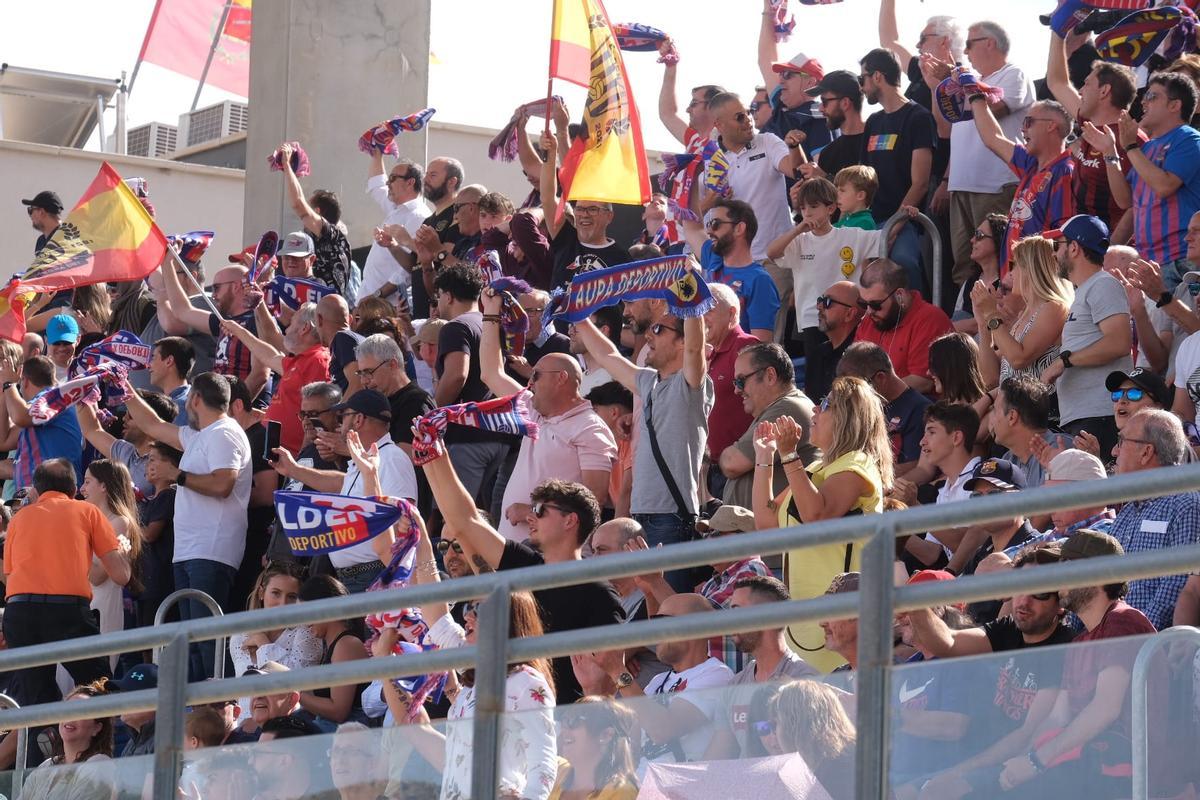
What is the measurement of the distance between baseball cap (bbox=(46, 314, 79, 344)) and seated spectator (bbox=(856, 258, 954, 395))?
632 centimetres

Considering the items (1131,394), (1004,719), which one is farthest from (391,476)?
(1004,719)

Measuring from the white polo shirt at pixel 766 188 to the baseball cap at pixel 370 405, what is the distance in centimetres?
303

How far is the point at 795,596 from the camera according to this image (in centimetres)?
689

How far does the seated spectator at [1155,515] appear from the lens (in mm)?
6398

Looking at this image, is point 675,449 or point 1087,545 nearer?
point 1087,545

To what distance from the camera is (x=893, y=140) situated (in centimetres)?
1173

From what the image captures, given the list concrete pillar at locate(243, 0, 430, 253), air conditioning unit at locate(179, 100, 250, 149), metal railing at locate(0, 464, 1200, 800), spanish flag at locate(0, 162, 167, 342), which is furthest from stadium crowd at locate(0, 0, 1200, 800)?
air conditioning unit at locate(179, 100, 250, 149)

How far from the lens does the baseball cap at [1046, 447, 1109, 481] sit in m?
7.05

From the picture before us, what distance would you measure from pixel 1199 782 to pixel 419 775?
1.84 m

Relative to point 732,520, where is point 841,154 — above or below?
above

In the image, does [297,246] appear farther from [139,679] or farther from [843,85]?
[139,679]

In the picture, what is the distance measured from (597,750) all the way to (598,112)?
7.86 m

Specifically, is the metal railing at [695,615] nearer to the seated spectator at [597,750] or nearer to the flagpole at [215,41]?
the seated spectator at [597,750]

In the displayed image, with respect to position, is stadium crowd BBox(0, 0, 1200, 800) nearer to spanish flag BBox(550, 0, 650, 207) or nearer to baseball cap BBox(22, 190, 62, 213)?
spanish flag BBox(550, 0, 650, 207)
